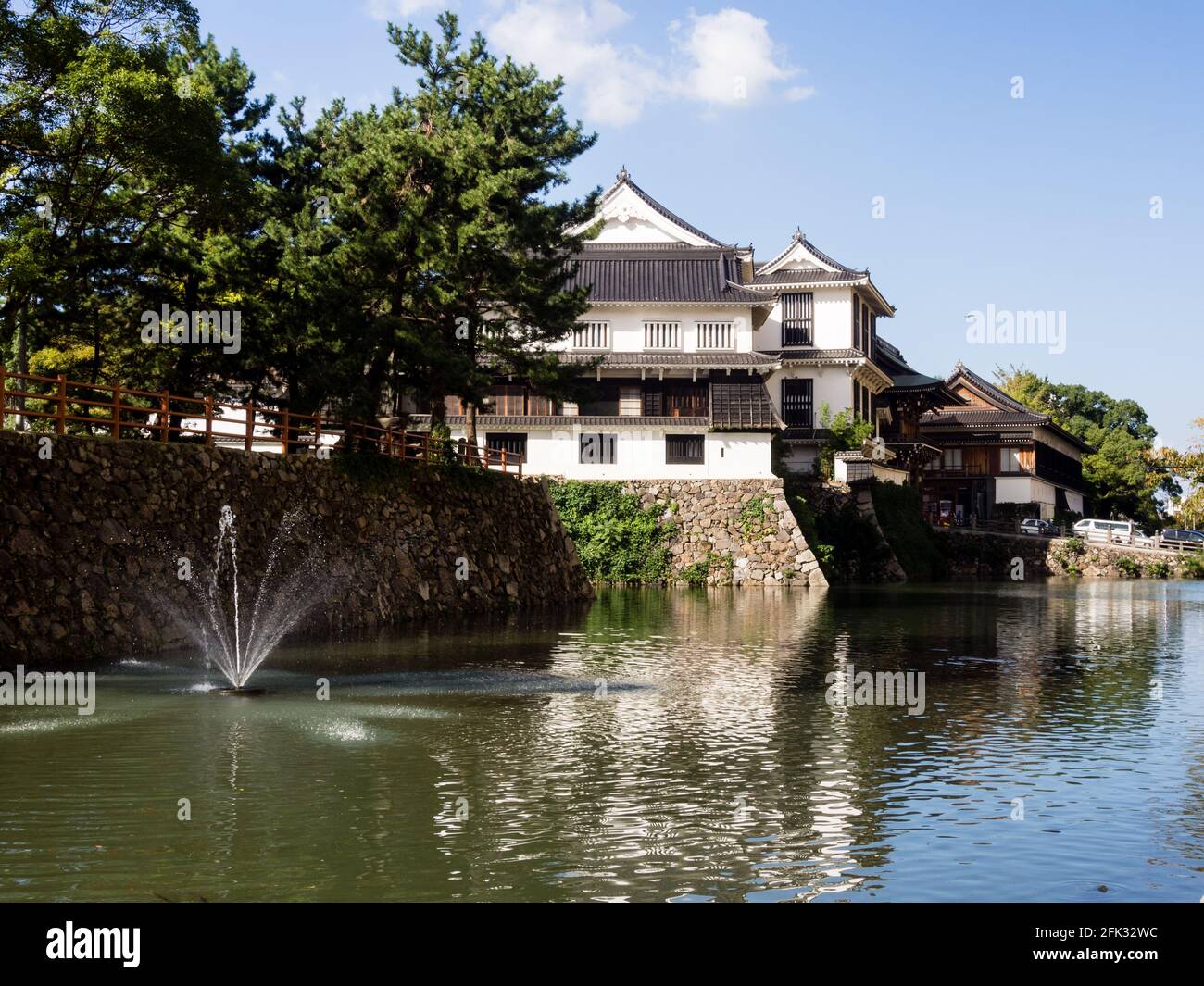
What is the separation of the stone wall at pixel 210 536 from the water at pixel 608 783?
1.90m

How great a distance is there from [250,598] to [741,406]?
31.8m

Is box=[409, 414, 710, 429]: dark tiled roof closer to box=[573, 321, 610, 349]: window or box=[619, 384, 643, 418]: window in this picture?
box=[619, 384, 643, 418]: window

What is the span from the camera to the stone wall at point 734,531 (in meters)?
52.2

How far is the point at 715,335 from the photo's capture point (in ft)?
184

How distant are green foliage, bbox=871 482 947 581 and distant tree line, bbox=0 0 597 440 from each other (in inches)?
1006

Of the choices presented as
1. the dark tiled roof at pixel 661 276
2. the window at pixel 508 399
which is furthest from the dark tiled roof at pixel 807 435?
the window at pixel 508 399

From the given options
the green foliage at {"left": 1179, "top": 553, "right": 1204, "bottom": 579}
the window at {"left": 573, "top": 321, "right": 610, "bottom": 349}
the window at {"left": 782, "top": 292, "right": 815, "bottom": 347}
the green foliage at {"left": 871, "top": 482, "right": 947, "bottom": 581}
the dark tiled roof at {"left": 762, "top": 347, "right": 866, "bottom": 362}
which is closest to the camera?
the window at {"left": 573, "top": 321, "right": 610, "bottom": 349}

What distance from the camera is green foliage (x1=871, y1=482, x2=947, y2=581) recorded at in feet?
198

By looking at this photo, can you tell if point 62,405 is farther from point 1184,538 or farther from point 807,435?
point 1184,538

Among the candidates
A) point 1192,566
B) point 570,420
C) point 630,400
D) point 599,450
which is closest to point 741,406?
point 630,400

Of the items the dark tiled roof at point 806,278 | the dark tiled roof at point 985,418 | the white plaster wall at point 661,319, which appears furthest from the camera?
the dark tiled roof at point 985,418

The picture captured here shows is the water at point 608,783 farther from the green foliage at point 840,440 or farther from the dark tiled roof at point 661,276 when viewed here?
the green foliage at point 840,440

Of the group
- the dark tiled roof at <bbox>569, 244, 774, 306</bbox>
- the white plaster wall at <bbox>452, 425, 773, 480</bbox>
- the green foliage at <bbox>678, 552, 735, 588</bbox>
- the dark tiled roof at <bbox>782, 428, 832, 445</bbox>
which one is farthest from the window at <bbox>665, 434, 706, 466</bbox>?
the dark tiled roof at <bbox>782, 428, 832, 445</bbox>

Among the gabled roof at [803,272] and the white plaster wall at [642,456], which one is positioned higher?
the gabled roof at [803,272]
